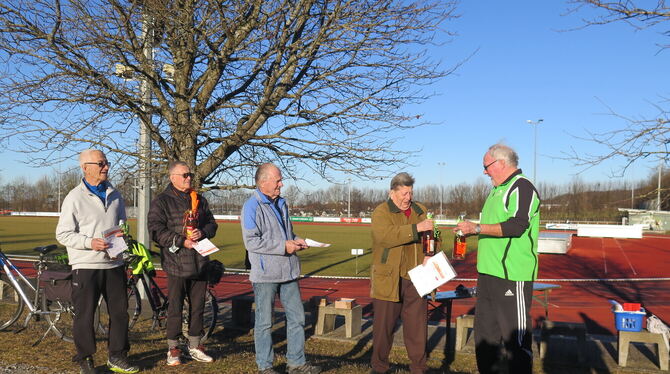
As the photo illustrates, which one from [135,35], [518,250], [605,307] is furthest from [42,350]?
[605,307]

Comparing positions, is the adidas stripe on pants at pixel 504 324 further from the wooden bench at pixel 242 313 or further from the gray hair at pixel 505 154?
the wooden bench at pixel 242 313

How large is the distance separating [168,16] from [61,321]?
4.18 meters

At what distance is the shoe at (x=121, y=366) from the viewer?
16.5 ft

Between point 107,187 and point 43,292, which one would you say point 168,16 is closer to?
point 107,187

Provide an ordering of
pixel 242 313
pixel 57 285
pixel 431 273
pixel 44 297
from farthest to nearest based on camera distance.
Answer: pixel 242 313
pixel 44 297
pixel 57 285
pixel 431 273

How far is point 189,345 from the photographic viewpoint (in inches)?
223

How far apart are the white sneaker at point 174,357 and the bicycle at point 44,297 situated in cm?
172

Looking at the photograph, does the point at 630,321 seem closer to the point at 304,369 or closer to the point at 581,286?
the point at 304,369

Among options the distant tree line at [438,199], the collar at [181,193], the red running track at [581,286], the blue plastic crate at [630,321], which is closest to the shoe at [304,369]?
the collar at [181,193]

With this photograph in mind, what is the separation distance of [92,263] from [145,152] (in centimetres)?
325

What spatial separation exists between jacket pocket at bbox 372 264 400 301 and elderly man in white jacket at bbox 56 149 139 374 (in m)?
2.37

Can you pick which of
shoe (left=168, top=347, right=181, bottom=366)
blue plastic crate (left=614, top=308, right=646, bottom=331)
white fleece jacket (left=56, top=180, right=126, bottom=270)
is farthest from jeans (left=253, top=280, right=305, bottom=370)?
blue plastic crate (left=614, top=308, right=646, bottom=331)

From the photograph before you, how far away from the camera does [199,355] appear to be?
217 inches

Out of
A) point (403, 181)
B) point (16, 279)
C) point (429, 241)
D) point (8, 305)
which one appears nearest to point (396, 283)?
point (429, 241)
